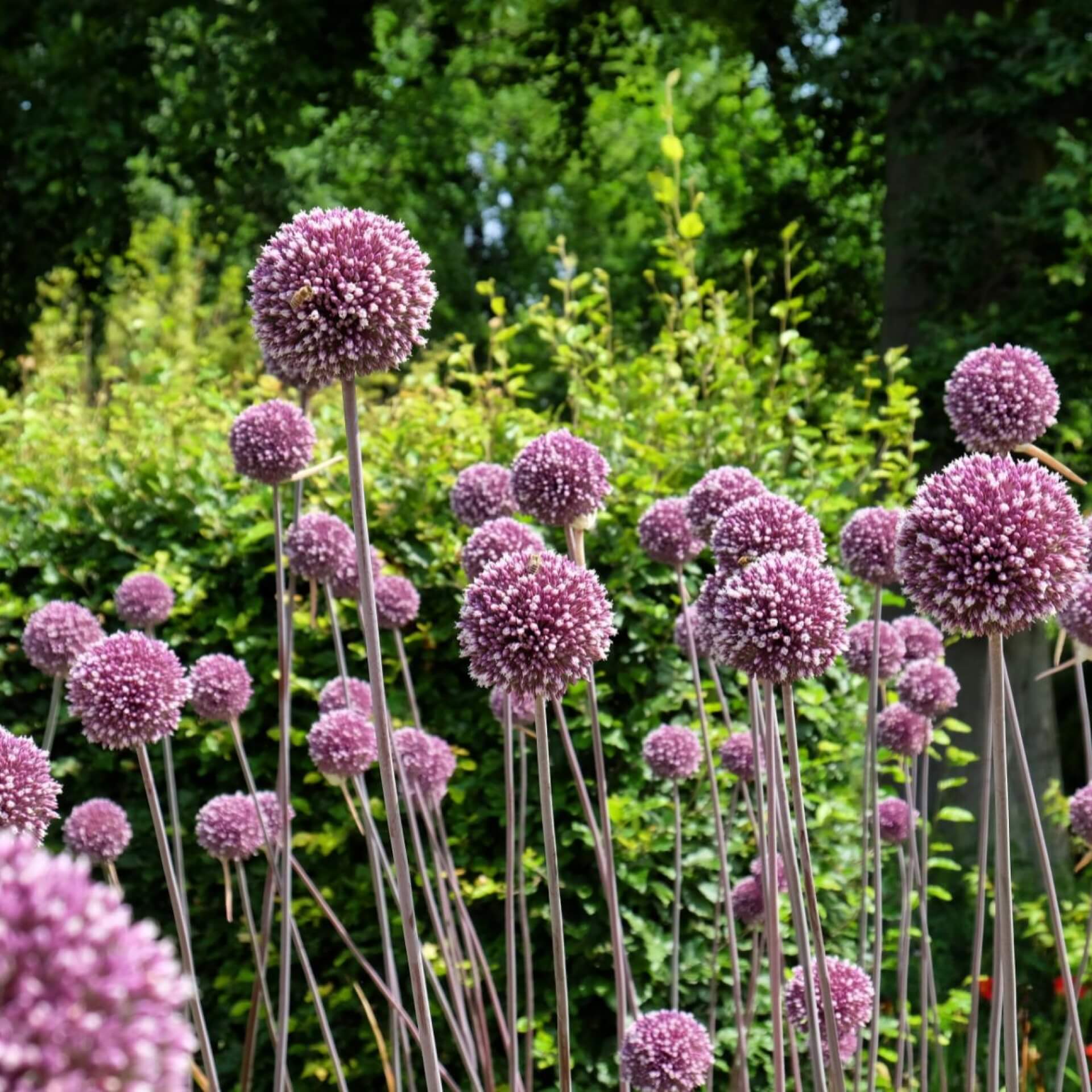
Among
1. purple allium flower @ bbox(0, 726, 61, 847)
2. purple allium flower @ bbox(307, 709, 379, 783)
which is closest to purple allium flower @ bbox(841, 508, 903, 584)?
purple allium flower @ bbox(307, 709, 379, 783)

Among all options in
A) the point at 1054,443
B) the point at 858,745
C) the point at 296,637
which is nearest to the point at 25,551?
the point at 296,637

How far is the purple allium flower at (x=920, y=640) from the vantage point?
3.21m

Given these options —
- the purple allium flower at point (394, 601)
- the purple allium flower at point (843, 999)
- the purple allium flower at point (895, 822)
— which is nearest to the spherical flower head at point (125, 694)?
the purple allium flower at point (394, 601)

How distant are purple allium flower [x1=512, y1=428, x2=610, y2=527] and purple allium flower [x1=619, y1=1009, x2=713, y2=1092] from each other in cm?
97

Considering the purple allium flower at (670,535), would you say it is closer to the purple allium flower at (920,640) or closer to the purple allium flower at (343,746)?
the purple allium flower at (920,640)

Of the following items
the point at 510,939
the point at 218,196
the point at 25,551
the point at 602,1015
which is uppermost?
the point at 218,196

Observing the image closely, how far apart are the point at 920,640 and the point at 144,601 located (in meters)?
2.03

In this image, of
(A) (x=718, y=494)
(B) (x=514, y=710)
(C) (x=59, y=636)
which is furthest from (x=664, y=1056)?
(C) (x=59, y=636)

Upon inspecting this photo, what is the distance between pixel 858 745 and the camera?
427 cm

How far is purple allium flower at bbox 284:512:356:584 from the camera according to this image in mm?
2877

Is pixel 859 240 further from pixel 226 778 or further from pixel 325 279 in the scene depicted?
pixel 325 279

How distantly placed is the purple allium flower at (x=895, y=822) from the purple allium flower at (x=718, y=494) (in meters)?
1.10

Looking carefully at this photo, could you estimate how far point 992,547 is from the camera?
166cm

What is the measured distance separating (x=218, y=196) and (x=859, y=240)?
4.82 m
